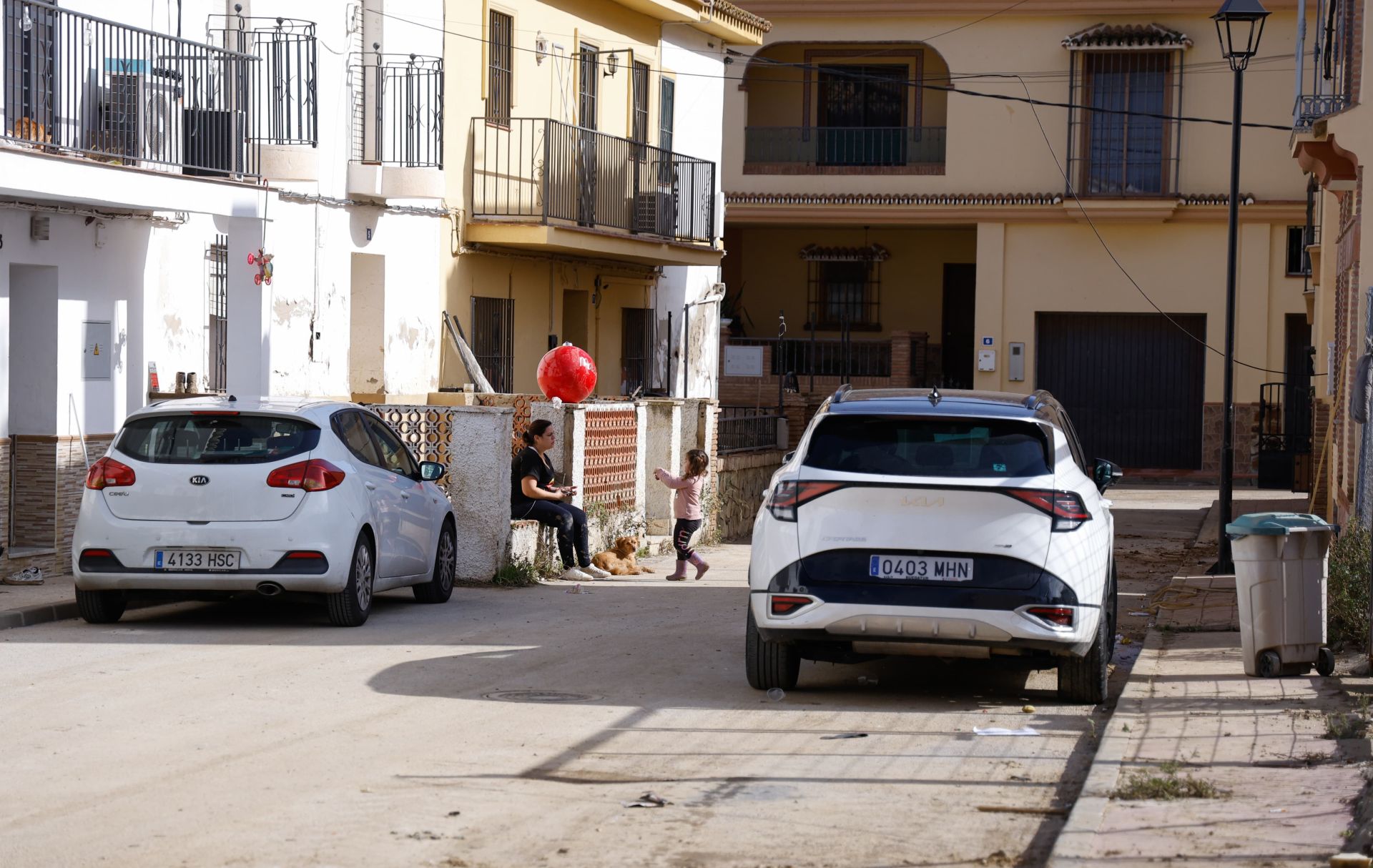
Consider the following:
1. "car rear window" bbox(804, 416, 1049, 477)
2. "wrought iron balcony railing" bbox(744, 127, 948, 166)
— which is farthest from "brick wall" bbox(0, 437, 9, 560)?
"wrought iron balcony railing" bbox(744, 127, 948, 166)

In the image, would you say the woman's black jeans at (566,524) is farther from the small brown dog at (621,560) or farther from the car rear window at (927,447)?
the car rear window at (927,447)

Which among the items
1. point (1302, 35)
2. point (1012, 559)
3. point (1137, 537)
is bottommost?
point (1137, 537)

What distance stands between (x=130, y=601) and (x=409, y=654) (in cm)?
329

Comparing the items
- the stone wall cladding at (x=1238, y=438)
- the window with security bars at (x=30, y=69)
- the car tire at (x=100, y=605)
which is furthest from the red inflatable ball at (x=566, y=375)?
the stone wall cladding at (x=1238, y=438)

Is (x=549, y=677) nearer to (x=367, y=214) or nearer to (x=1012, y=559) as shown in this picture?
(x=1012, y=559)

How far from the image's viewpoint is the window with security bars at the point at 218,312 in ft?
61.7

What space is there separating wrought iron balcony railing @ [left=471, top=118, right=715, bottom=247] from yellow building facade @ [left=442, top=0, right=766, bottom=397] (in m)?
0.03

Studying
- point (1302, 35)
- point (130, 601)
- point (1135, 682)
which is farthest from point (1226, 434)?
point (130, 601)

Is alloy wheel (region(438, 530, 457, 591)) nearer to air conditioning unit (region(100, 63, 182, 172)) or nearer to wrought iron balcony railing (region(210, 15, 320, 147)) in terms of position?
air conditioning unit (region(100, 63, 182, 172))

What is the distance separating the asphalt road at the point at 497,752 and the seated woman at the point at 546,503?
14.1 ft

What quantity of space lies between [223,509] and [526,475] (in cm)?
501

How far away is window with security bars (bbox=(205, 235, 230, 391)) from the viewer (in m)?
18.8

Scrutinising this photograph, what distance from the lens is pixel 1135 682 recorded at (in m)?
10.5

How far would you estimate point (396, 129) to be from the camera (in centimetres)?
2141
